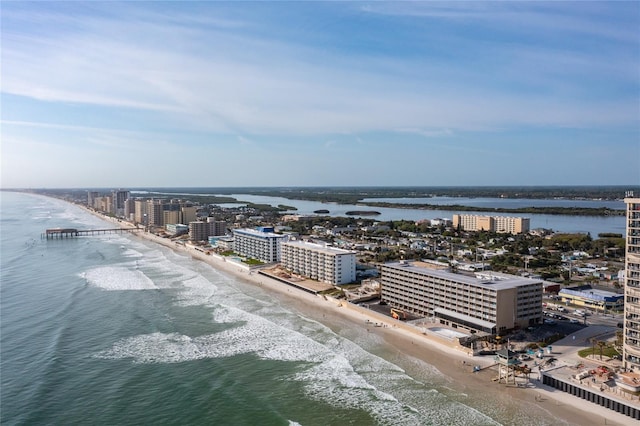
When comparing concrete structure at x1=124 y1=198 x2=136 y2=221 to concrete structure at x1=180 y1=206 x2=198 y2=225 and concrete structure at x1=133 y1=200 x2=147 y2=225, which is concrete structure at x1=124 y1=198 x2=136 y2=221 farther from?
concrete structure at x1=180 y1=206 x2=198 y2=225

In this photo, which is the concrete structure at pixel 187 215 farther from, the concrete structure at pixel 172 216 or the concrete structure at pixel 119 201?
the concrete structure at pixel 119 201

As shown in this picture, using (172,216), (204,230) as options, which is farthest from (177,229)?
(204,230)

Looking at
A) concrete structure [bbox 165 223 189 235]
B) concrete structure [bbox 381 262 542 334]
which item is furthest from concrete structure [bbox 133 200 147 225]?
concrete structure [bbox 381 262 542 334]

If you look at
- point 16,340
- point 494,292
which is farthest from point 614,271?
point 16,340

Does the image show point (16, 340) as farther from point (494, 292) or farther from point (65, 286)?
point (494, 292)

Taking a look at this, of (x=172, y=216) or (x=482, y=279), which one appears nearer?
(x=482, y=279)

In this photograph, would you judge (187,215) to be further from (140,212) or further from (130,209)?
(130,209)
